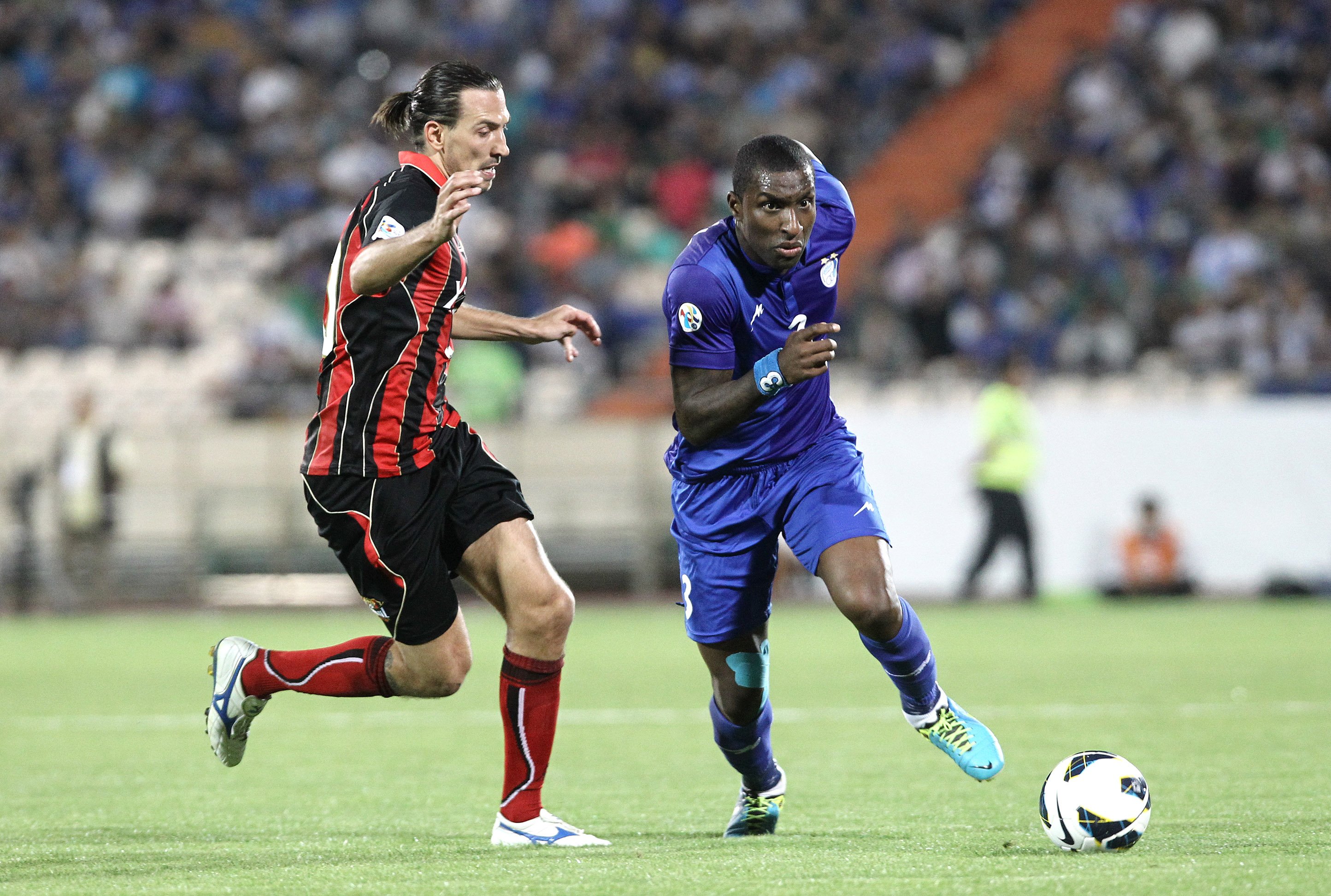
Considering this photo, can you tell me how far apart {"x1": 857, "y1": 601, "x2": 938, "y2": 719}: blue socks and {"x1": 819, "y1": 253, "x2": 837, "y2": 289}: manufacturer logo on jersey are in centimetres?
117

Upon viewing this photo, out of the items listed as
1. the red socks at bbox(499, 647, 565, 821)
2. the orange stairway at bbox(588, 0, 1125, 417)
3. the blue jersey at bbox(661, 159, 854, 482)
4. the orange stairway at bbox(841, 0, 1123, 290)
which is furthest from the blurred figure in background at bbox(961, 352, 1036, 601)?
the red socks at bbox(499, 647, 565, 821)

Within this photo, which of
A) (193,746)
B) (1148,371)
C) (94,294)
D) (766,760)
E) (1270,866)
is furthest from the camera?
(94,294)

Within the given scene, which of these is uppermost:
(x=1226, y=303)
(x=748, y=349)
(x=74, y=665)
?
(x=1226, y=303)

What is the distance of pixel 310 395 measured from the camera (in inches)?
727

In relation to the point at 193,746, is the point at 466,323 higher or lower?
higher

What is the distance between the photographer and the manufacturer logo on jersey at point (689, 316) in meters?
5.64

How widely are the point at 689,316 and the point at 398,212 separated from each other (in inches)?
38.1

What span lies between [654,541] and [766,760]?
1218 cm

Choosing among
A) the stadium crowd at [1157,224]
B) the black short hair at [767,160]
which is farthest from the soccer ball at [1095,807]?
the stadium crowd at [1157,224]

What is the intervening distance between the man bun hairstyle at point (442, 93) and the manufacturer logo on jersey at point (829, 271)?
123cm

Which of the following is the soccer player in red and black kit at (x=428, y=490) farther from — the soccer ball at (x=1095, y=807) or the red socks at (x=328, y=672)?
the soccer ball at (x=1095, y=807)

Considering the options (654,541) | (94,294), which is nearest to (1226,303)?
(654,541)

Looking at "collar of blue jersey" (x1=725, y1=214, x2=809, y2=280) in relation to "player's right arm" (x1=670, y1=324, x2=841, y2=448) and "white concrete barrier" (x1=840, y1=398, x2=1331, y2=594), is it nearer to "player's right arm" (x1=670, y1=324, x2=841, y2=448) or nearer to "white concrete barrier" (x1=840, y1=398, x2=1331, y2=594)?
"player's right arm" (x1=670, y1=324, x2=841, y2=448)

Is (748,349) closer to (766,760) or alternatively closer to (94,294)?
(766,760)
